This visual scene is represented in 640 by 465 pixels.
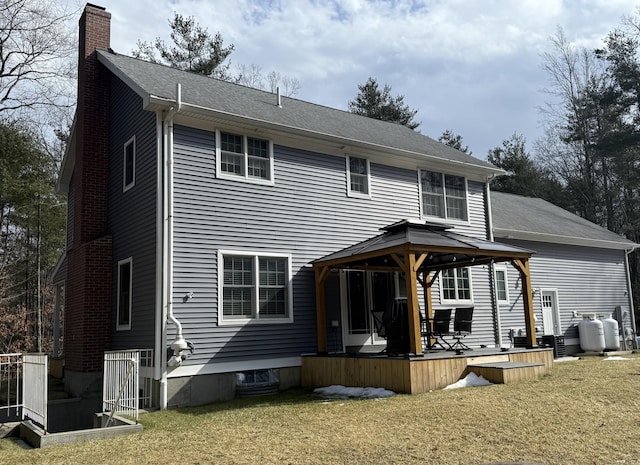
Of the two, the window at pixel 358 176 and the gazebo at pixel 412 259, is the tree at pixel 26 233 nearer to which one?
the window at pixel 358 176

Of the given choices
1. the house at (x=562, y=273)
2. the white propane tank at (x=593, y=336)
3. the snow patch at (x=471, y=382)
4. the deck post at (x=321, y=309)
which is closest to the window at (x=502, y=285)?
the house at (x=562, y=273)

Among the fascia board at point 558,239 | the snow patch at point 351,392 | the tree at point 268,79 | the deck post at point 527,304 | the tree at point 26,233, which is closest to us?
the snow patch at point 351,392

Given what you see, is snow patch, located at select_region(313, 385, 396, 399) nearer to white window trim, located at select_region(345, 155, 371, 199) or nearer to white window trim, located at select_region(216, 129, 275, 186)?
white window trim, located at select_region(216, 129, 275, 186)

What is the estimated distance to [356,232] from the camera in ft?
43.0

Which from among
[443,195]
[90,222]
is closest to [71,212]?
[90,222]

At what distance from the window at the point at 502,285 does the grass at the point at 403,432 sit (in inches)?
266

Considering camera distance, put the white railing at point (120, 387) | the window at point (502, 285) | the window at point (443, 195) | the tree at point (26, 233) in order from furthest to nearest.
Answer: the tree at point (26, 233)
the window at point (502, 285)
the window at point (443, 195)
the white railing at point (120, 387)

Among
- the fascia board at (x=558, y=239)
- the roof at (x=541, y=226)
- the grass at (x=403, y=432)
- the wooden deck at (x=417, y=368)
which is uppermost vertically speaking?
the roof at (x=541, y=226)

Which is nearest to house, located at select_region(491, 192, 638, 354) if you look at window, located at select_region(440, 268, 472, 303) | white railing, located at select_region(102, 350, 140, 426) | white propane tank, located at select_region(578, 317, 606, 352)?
white propane tank, located at select_region(578, 317, 606, 352)

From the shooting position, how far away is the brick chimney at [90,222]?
11930 millimetres

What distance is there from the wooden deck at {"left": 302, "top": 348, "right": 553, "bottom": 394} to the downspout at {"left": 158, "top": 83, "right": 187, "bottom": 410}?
9.37ft

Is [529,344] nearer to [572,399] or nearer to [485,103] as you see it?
[572,399]

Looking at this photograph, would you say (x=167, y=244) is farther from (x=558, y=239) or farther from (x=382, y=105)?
(x=382, y=105)

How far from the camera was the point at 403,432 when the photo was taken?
662cm
